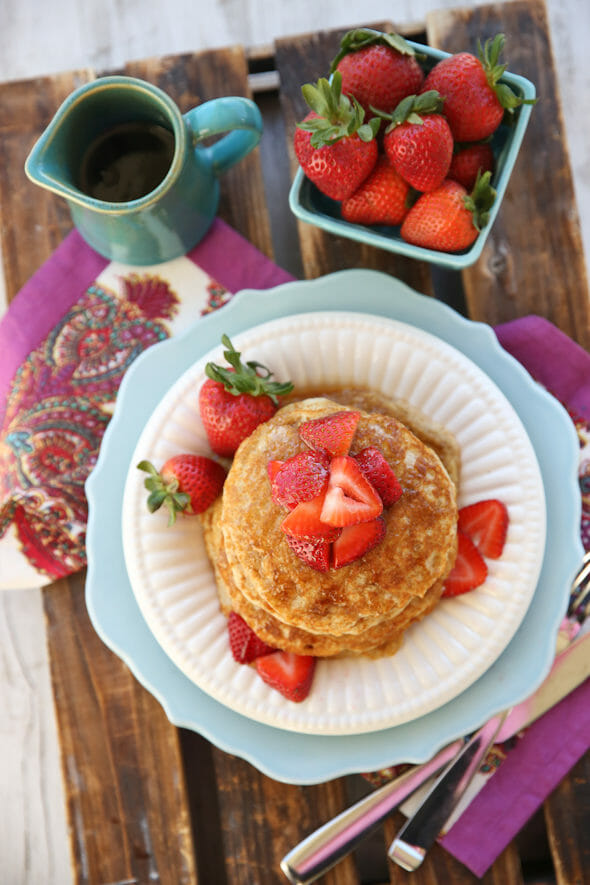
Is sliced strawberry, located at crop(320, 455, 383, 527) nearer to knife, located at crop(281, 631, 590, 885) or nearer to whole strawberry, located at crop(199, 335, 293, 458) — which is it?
whole strawberry, located at crop(199, 335, 293, 458)

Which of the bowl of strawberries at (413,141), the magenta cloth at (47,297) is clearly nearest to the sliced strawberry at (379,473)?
the bowl of strawberries at (413,141)

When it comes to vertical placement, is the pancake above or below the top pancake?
below

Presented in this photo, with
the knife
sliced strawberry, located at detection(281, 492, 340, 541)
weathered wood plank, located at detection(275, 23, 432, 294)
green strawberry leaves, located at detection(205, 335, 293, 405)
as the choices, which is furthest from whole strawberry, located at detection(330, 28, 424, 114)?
the knife

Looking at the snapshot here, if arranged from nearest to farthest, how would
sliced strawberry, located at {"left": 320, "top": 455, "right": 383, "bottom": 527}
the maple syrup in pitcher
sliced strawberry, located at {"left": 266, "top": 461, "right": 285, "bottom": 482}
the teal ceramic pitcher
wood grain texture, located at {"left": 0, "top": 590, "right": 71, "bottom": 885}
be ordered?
sliced strawberry, located at {"left": 320, "top": 455, "right": 383, "bottom": 527} → sliced strawberry, located at {"left": 266, "top": 461, "right": 285, "bottom": 482} → the teal ceramic pitcher → the maple syrup in pitcher → wood grain texture, located at {"left": 0, "top": 590, "right": 71, "bottom": 885}


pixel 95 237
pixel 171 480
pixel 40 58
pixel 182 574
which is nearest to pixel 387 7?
pixel 40 58

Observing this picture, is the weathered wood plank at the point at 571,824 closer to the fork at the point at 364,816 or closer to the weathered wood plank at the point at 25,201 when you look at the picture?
the fork at the point at 364,816

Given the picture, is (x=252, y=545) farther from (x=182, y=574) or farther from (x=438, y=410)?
(x=438, y=410)

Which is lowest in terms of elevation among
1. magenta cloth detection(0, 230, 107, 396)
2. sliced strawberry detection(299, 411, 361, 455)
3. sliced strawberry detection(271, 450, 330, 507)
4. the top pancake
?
the top pancake

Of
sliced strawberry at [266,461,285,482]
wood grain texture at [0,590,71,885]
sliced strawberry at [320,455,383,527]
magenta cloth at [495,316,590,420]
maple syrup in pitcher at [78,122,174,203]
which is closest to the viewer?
sliced strawberry at [320,455,383,527]
